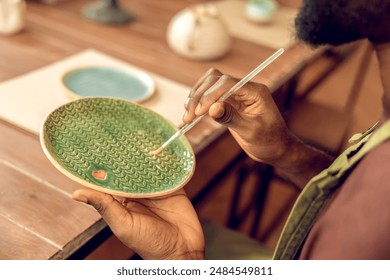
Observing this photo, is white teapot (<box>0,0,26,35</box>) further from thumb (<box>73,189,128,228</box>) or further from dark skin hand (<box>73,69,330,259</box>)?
thumb (<box>73,189,128,228</box>)

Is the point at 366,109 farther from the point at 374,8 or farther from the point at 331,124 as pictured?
the point at 374,8

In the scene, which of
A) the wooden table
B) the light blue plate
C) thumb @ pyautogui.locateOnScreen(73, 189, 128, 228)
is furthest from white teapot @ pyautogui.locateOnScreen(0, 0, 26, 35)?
thumb @ pyautogui.locateOnScreen(73, 189, 128, 228)

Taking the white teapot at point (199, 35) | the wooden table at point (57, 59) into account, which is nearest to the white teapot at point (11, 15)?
the wooden table at point (57, 59)

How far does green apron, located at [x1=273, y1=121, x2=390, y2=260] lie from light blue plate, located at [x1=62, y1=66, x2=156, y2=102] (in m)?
0.49

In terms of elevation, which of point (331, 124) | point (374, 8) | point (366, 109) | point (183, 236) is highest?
point (374, 8)

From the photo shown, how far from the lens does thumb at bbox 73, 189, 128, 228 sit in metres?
0.76

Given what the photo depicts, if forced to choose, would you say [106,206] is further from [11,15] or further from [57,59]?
[11,15]

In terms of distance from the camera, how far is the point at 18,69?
4.00ft

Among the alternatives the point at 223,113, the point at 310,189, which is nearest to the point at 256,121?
the point at 223,113

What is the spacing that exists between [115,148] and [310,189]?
355 millimetres

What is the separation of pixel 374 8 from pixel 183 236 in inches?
19.1

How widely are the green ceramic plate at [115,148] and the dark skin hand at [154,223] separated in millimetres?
30

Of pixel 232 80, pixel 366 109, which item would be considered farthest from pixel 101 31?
pixel 366 109

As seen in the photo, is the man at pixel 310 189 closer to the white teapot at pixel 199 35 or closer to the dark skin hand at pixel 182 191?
the dark skin hand at pixel 182 191
